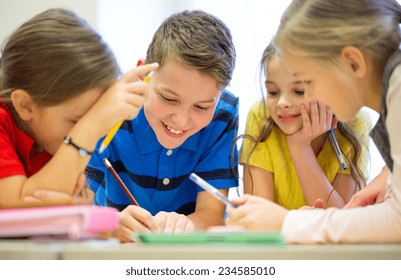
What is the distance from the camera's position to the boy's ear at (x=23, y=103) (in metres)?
0.92

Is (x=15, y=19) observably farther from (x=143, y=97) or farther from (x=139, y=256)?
(x=139, y=256)

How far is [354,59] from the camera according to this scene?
0.80 m

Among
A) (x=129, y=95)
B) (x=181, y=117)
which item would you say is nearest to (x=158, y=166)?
(x=181, y=117)

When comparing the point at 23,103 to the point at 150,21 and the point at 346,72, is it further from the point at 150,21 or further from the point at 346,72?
the point at 150,21

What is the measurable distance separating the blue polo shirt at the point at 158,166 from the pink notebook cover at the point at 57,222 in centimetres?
63

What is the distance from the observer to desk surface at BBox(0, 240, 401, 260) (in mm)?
567

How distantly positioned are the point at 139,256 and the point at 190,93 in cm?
59

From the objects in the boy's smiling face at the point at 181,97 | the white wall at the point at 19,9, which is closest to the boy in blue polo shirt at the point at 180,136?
the boy's smiling face at the point at 181,97

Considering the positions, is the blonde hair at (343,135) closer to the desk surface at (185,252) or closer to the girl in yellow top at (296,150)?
the girl in yellow top at (296,150)

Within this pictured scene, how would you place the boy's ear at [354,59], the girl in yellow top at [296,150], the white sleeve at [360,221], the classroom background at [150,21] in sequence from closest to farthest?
the white sleeve at [360,221], the boy's ear at [354,59], the girl in yellow top at [296,150], the classroom background at [150,21]

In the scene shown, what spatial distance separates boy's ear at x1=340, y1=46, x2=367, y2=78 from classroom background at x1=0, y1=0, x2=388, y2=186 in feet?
3.05

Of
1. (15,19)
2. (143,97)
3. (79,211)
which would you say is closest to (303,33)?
(143,97)

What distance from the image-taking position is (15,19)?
1856mm

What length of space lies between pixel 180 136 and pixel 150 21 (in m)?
0.79
